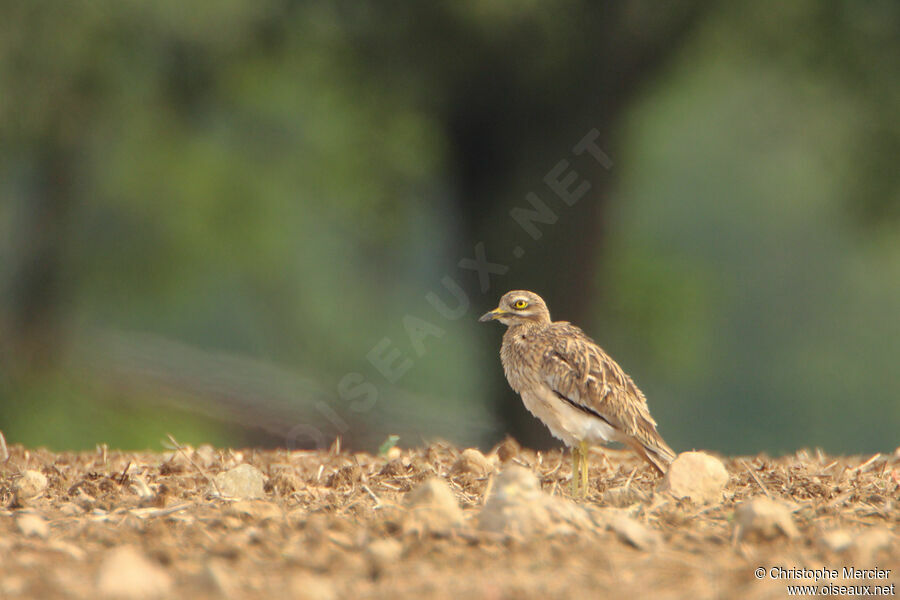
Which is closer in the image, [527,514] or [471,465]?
[527,514]

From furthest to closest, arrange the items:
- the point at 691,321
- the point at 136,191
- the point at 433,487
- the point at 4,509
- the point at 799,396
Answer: the point at 799,396
the point at 691,321
the point at 136,191
the point at 4,509
the point at 433,487

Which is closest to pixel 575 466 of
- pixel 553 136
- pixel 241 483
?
pixel 241 483

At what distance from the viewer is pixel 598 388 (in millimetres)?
5645

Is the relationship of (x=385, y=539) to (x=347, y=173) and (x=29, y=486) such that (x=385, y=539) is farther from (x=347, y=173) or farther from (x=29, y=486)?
(x=347, y=173)

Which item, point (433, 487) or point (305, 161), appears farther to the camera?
point (305, 161)

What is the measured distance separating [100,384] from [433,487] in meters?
12.8

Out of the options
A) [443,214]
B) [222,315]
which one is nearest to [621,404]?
[443,214]

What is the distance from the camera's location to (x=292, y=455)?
252 inches

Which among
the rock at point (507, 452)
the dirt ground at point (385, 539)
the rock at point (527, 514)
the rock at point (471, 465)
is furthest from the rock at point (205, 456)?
the rock at point (527, 514)

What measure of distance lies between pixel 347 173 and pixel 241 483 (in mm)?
8257

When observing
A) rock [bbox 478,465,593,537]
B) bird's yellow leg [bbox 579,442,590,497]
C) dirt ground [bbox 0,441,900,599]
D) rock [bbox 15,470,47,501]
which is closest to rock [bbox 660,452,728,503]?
dirt ground [bbox 0,441,900,599]

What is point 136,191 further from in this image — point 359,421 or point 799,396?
point 799,396

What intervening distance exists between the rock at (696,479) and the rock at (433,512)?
132 centimetres

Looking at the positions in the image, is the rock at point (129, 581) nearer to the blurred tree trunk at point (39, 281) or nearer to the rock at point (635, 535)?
the rock at point (635, 535)
